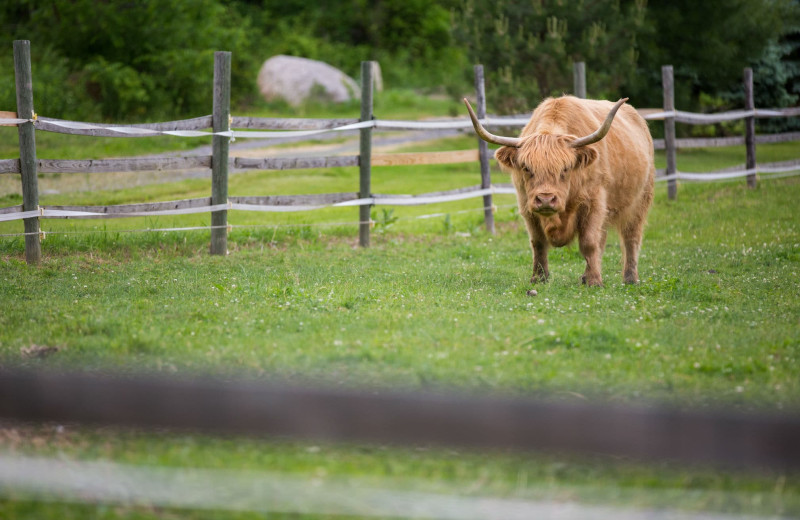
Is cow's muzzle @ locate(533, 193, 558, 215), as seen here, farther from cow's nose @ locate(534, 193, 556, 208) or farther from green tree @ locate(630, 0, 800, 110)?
green tree @ locate(630, 0, 800, 110)

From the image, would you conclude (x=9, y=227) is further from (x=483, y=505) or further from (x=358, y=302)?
(x=483, y=505)

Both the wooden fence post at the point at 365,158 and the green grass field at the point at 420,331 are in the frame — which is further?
the wooden fence post at the point at 365,158

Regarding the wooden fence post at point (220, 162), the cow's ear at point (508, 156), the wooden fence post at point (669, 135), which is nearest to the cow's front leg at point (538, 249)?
the cow's ear at point (508, 156)

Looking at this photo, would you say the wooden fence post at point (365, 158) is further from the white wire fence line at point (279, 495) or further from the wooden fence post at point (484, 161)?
the white wire fence line at point (279, 495)

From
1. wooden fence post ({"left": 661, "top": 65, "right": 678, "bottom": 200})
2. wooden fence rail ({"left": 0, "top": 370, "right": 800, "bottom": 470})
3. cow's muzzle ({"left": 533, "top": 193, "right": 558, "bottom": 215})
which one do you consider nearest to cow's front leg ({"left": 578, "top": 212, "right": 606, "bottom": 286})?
cow's muzzle ({"left": 533, "top": 193, "right": 558, "bottom": 215})

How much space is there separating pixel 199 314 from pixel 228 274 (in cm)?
216

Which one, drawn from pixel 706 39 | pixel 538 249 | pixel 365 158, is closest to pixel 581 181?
pixel 538 249

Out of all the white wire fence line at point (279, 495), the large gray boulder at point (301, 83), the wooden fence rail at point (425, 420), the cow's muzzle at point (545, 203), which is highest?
the large gray boulder at point (301, 83)

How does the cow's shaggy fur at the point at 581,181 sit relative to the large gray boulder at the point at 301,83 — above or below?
below

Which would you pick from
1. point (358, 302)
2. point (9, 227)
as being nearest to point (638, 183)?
point (358, 302)

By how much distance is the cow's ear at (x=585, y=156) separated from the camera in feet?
24.6

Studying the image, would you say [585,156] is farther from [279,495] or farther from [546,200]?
[279,495]

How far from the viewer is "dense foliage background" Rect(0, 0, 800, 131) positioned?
1825 cm

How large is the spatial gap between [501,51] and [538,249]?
11574mm
